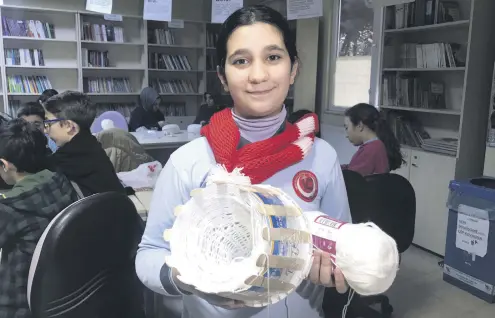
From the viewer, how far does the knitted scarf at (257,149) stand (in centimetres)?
85

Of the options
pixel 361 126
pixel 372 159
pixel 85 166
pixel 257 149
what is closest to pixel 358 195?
pixel 372 159

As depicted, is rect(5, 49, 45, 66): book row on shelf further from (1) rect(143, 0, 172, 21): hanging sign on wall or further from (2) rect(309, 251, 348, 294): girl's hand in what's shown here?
(2) rect(309, 251, 348, 294): girl's hand

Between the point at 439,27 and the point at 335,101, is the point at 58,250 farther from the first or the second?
the point at 335,101

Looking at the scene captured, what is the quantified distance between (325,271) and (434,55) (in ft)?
10.7

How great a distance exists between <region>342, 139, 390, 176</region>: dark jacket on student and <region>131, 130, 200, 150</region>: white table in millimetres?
1717

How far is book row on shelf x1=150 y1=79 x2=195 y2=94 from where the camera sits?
6.25 m

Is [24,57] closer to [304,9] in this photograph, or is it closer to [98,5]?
[98,5]

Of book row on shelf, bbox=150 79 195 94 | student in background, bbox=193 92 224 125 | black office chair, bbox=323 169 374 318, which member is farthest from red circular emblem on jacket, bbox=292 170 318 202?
book row on shelf, bbox=150 79 195 94

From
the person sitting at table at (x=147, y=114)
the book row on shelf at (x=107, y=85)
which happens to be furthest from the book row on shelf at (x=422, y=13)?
the book row on shelf at (x=107, y=85)

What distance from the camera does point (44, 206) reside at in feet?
4.97

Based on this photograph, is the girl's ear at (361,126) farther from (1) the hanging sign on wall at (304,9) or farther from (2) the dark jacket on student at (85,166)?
(2) the dark jacket on student at (85,166)

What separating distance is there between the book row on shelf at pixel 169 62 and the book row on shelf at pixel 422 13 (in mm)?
3416

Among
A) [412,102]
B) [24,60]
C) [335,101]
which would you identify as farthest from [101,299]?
[24,60]

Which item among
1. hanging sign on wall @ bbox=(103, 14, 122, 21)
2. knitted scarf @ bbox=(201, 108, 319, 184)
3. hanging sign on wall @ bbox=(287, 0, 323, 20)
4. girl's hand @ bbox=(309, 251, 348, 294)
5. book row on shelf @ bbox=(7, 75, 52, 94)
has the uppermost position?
hanging sign on wall @ bbox=(103, 14, 122, 21)
